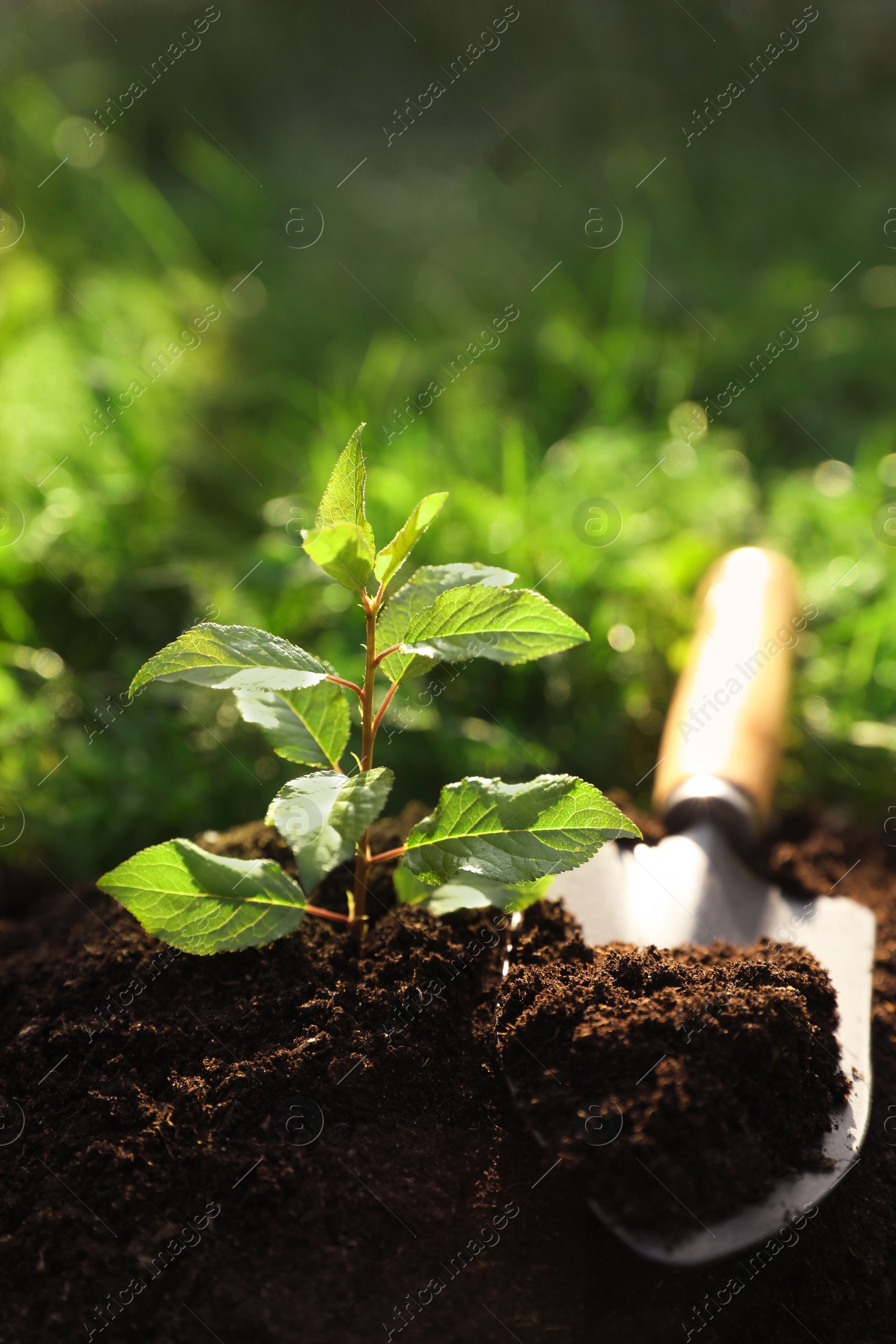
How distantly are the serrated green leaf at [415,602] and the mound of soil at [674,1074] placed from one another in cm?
53

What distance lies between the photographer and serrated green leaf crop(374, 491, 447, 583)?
121cm

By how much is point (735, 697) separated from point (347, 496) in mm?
1140

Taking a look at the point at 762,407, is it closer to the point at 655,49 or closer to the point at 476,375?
the point at 476,375

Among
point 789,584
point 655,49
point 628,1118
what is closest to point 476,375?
point 789,584

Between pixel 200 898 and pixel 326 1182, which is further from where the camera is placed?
pixel 200 898

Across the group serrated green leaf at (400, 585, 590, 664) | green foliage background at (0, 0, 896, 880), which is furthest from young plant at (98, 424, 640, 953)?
green foliage background at (0, 0, 896, 880)

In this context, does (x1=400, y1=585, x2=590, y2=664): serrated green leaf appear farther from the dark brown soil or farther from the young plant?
the dark brown soil

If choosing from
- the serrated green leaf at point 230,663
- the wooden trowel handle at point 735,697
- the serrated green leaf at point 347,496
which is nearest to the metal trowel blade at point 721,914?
the wooden trowel handle at point 735,697

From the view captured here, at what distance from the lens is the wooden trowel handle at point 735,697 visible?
5.97ft

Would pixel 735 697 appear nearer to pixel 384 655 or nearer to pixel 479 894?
pixel 479 894


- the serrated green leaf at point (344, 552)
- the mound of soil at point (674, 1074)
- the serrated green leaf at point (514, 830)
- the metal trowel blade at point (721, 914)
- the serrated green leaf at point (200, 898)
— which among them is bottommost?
the metal trowel blade at point (721, 914)

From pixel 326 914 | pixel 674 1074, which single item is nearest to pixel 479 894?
pixel 326 914

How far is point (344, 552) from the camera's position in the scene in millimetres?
1192

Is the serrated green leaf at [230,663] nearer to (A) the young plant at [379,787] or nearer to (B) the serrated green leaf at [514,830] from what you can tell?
(A) the young plant at [379,787]
